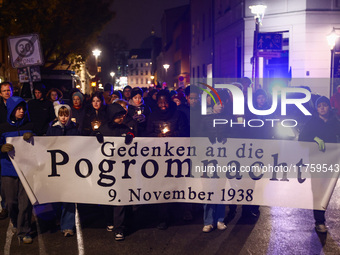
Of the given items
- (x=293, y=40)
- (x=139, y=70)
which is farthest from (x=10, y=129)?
(x=139, y=70)

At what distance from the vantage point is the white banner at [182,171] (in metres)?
6.39

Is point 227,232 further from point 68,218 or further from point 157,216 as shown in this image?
point 68,218

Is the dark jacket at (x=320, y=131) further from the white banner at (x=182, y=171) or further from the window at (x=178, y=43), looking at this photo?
the window at (x=178, y=43)

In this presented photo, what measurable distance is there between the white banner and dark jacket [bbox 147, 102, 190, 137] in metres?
0.48

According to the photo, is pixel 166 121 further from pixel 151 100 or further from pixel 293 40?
pixel 293 40

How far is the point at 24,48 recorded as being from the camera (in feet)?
38.7

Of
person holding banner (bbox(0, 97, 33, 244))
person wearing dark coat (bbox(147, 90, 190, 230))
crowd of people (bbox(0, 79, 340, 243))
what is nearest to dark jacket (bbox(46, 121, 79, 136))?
crowd of people (bbox(0, 79, 340, 243))

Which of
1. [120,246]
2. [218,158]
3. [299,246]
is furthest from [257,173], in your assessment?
[120,246]

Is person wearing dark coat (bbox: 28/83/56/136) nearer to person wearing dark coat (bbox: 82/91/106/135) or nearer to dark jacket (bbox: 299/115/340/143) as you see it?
person wearing dark coat (bbox: 82/91/106/135)

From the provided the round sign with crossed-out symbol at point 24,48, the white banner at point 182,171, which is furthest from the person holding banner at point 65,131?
the round sign with crossed-out symbol at point 24,48

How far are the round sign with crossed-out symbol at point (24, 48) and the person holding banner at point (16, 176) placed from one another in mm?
5843

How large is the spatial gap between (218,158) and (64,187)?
2061 mm

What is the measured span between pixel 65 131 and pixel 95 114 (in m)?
1.70

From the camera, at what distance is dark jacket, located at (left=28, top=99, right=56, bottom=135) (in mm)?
8508
